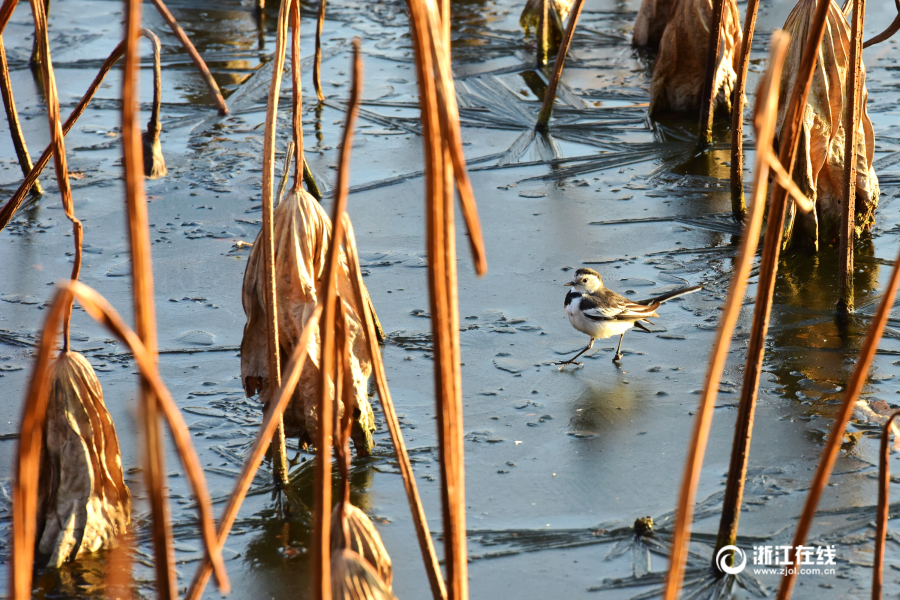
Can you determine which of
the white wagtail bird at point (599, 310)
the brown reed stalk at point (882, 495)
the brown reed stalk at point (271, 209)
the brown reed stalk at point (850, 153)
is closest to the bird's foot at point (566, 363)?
the white wagtail bird at point (599, 310)

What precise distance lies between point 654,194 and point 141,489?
369cm

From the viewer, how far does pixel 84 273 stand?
16.0 ft

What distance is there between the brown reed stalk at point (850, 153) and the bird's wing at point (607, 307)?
926mm

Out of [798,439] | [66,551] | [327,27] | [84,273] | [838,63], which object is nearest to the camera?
[66,551]

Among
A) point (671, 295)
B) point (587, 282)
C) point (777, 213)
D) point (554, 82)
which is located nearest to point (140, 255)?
point (777, 213)

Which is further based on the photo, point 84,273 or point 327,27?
point 327,27

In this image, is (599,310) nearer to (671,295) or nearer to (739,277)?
(671,295)

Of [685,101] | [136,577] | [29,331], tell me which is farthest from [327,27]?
[136,577]

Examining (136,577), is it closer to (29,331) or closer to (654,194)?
(29,331)

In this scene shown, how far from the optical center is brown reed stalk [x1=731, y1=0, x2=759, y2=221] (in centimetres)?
409

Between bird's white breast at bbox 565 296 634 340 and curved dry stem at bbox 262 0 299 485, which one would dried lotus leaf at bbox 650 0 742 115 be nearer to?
bird's white breast at bbox 565 296 634 340

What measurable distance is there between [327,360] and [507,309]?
11.7ft

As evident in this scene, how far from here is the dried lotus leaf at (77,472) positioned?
7.81 feet

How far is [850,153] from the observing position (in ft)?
11.6
